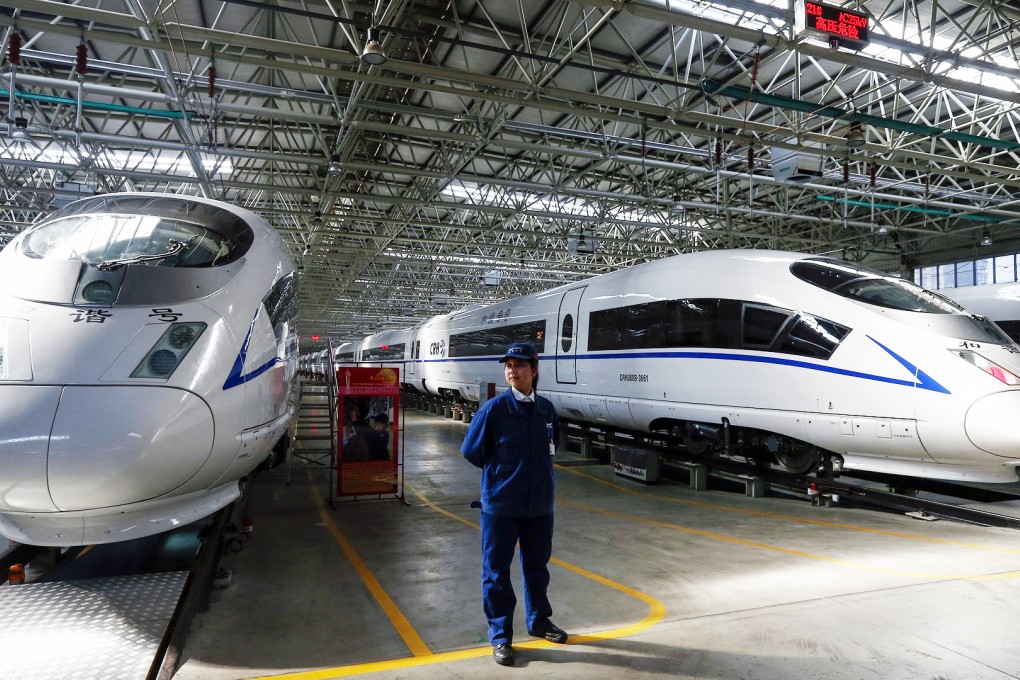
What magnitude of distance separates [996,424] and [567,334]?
702 centimetres

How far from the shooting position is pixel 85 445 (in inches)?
142

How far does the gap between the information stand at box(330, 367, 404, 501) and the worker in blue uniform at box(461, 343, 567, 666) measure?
183 inches

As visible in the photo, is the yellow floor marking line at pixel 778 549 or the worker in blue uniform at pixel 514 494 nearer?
the worker in blue uniform at pixel 514 494

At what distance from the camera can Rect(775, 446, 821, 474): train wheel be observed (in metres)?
8.23

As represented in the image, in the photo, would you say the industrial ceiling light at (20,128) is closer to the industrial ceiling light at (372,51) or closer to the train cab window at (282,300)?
the industrial ceiling light at (372,51)

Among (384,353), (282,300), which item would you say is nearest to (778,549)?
(282,300)

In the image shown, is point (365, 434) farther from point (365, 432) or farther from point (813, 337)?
point (813, 337)

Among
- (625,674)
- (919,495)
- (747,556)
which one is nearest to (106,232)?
(625,674)

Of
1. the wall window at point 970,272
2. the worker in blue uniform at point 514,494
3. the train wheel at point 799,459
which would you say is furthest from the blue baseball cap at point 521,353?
the wall window at point 970,272

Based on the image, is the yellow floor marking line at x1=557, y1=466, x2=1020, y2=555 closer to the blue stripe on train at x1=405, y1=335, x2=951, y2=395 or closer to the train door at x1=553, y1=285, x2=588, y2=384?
the blue stripe on train at x1=405, y1=335, x2=951, y2=395

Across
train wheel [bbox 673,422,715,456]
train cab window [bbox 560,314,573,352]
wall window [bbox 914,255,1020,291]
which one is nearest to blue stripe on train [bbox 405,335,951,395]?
train wheel [bbox 673,422,715,456]

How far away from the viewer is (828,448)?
748 cm

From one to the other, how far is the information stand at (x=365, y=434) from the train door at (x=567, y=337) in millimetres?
4257

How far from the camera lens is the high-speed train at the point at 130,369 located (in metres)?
3.65
